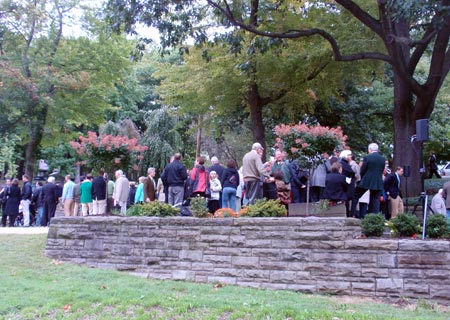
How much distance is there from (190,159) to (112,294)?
34123 mm

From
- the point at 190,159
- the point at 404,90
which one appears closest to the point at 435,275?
the point at 404,90

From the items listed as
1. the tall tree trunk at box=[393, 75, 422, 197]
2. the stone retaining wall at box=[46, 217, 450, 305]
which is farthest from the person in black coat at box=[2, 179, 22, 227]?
the tall tree trunk at box=[393, 75, 422, 197]

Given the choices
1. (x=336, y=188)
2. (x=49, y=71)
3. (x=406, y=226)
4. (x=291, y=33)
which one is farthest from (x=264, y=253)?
(x=49, y=71)

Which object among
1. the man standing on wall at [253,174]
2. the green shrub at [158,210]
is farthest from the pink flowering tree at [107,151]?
the man standing on wall at [253,174]

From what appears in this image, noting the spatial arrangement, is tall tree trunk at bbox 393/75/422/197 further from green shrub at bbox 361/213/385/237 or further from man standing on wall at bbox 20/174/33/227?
man standing on wall at bbox 20/174/33/227

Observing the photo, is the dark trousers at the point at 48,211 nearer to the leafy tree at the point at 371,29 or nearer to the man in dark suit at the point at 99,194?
the man in dark suit at the point at 99,194

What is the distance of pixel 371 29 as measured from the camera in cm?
1538

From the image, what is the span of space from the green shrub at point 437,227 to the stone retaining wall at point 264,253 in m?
0.58

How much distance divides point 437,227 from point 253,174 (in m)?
4.15

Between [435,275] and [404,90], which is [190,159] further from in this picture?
[435,275]

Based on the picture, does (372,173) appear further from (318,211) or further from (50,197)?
(50,197)

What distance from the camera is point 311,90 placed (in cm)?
2094

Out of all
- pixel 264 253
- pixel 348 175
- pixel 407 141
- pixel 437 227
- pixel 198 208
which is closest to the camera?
pixel 437 227

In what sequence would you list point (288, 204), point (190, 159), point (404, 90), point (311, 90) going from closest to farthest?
point (288, 204), point (404, 90), point (311, 90), point (190, 159)
